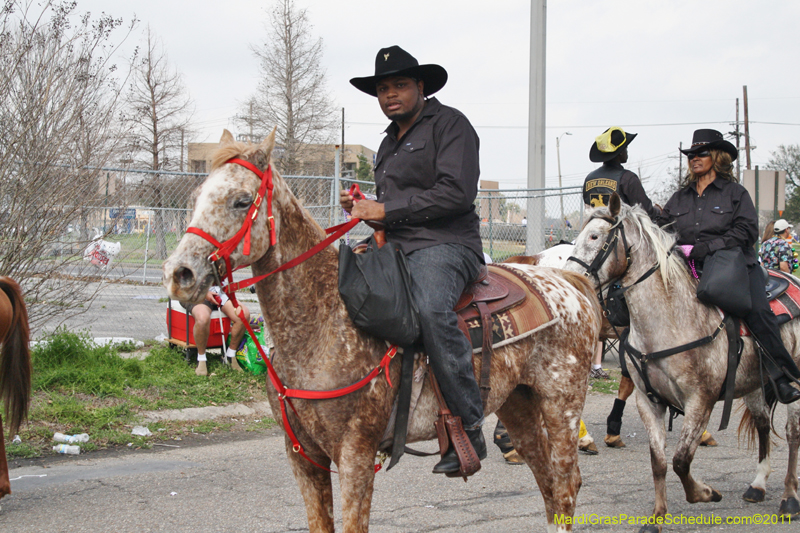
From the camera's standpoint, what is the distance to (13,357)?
4.97 meters

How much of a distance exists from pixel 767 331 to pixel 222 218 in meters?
4.21

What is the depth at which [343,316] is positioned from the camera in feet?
10.3

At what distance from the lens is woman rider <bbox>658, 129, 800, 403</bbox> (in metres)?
5.03

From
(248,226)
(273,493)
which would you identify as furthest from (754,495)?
(248,226)

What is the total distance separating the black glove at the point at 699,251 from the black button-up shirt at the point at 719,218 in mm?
37

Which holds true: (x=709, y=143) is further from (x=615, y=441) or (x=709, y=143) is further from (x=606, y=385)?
(x=606, y=385)

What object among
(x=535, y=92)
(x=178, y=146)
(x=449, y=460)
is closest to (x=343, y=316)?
(x=449, y=460)

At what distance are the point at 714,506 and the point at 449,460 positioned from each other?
2.92 meters

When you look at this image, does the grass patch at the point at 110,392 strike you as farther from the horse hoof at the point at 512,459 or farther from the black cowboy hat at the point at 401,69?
the black cowboy hat at the point at 401,69

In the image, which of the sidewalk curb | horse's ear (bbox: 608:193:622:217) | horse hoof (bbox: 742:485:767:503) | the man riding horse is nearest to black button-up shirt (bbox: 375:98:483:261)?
the man riding horse

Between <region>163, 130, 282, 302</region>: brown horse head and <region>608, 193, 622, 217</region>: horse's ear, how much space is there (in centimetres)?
295

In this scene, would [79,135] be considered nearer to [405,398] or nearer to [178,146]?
[405,398]

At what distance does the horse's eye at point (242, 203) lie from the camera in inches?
111

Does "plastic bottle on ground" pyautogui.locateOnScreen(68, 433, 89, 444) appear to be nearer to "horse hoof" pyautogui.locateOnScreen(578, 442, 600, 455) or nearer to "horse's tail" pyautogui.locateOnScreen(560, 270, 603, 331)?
"horse's tail" pyautogui.locateOnScreen(560, 270, 603, 331)
